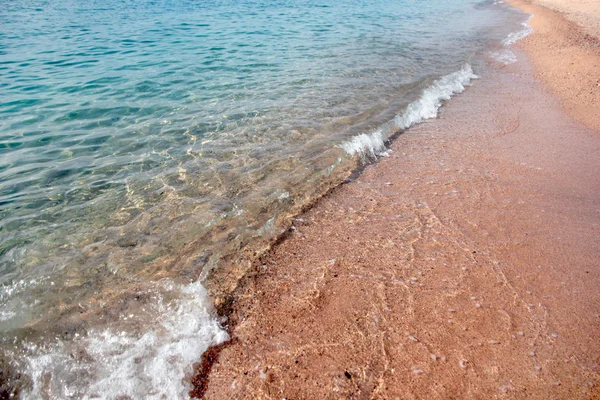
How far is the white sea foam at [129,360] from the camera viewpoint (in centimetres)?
256

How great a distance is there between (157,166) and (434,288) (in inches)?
168

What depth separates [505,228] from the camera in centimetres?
409

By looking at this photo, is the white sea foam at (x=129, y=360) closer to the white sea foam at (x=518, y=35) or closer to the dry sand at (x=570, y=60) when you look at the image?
the dry sand at (x=570, y=60)

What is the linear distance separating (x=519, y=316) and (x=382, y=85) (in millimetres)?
7119

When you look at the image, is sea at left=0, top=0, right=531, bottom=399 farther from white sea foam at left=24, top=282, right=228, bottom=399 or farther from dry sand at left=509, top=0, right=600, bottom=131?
dry sand at left=509, top=0, right=600, bottom=131

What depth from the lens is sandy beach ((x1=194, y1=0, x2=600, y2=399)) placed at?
8.42ft

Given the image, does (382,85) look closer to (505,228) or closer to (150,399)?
(505,228)

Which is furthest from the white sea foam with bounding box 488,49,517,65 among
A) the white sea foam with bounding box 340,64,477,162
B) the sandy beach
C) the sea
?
the sandy beach

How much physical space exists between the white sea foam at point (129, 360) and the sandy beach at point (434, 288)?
0.18 meters

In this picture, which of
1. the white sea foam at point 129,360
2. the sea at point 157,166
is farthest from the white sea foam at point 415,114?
the white sea foam at point 129,360

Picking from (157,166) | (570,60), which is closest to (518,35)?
(570,60)

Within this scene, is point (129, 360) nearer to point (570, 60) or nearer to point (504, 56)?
point (570, 60)

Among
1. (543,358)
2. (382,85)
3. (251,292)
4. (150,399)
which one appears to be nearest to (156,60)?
(382,85)

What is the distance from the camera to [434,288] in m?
3.31
